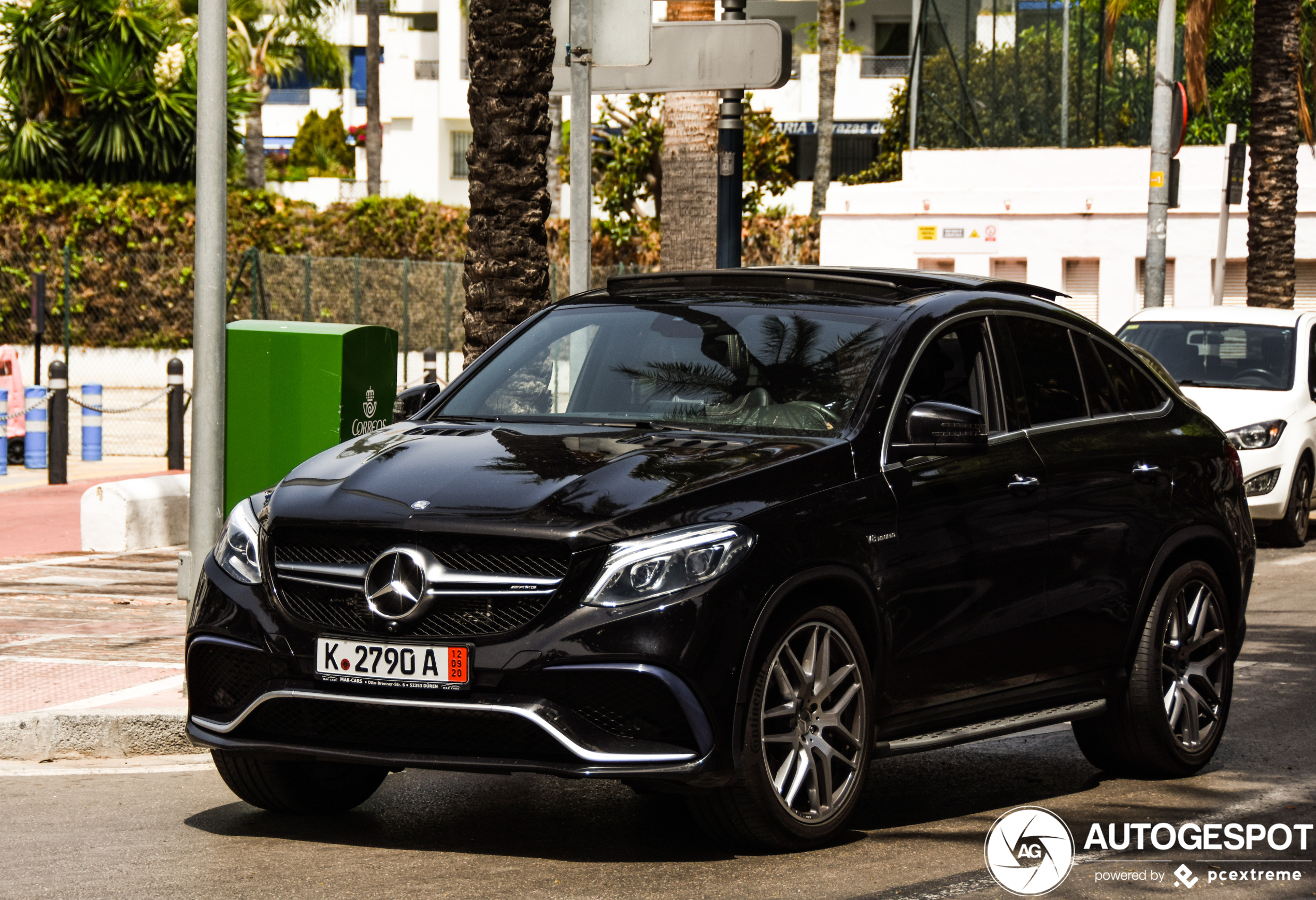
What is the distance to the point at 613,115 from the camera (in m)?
43.8

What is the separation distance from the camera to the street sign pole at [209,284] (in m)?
8.71

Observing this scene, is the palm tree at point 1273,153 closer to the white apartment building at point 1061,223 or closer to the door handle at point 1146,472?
the white apartment building at point 1061,223

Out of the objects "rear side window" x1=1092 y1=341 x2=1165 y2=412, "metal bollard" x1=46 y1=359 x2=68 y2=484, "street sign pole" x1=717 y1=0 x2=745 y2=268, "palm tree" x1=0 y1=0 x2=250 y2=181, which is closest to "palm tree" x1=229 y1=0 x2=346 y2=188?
"palm tree" x1=0 y1=0 x2=250 y2=181

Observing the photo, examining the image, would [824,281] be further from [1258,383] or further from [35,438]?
[35,438]

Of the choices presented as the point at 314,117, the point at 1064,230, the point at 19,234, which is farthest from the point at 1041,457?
A: the point at 314,117

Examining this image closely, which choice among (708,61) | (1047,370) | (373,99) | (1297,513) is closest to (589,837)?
(1047,370)

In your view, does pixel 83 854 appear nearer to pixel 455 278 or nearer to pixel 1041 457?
pixel 1041 457

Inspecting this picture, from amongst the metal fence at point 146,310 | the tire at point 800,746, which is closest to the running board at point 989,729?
the tire at point 800,746

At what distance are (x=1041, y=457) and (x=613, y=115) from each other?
1494 inches

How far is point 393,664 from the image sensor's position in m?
5.32

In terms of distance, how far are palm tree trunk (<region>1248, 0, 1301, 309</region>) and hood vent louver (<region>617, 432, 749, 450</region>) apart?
20.4 meters

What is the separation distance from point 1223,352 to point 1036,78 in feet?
69.1

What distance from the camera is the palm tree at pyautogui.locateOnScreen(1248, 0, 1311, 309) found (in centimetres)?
2486

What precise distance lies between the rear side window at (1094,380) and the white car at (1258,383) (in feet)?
26.2
